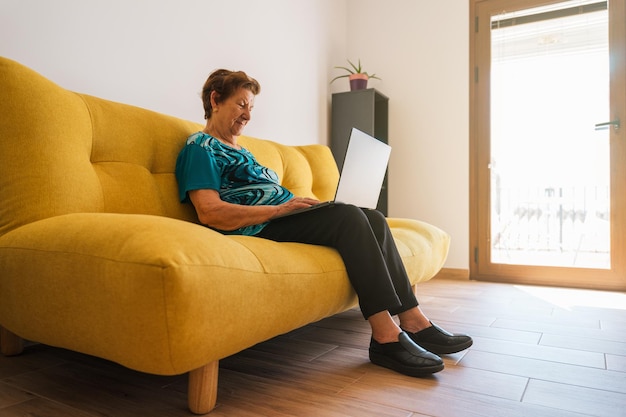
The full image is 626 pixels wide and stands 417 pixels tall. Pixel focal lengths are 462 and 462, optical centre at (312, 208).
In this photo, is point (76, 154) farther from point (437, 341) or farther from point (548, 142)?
point (548, 142)

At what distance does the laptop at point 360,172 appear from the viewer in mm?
1488

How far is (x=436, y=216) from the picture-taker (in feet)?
11.5

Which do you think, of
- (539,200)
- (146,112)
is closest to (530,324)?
(539,200)

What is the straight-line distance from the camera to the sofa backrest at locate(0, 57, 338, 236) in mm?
1172

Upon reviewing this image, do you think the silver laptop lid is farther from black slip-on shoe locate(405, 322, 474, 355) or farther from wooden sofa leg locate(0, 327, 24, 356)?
wooden sofa leg locate(0, 327, 24, 356)

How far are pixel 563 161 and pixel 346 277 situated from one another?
96.6 inches

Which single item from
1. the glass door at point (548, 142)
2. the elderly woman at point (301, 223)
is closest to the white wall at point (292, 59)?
the glass door at point (548, 142)

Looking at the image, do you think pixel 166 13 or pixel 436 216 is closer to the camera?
pixel 166 13

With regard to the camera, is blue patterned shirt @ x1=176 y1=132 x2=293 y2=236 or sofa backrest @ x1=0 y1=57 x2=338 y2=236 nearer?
sofa backrest @ x1=0 y1=57 x2=338 y2=236

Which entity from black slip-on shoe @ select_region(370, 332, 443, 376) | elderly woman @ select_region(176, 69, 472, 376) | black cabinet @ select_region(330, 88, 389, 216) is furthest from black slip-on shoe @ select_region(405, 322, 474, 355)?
black cabinet @ select_region(330, 88, 389, 216)

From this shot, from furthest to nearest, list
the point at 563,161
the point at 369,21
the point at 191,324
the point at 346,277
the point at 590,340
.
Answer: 1. the point at 369,21
2. the point at 563,161
3. the point at 590,340
4. the point at 346,277
5. the point at 191,324

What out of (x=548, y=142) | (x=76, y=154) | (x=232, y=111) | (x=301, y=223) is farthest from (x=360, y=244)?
(x=548, y=142)

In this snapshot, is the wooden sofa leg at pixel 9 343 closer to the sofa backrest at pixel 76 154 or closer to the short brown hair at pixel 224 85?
the sofa backrest at pixel 76 154

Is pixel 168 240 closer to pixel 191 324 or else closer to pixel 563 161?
pixel 191 324
